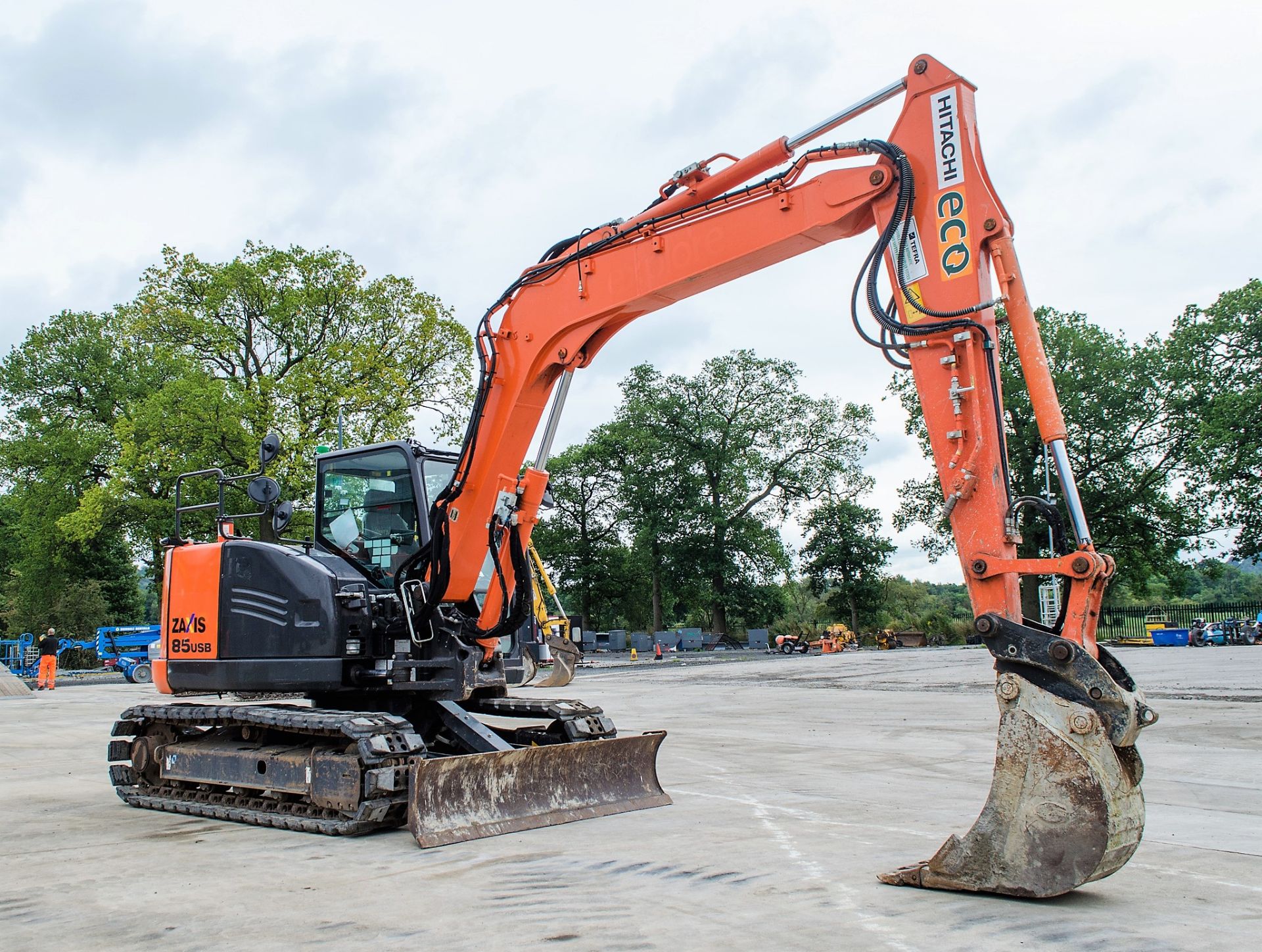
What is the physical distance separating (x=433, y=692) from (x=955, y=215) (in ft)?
16.8

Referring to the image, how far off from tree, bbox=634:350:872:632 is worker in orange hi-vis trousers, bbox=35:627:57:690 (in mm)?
35445

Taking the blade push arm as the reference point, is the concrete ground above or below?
below

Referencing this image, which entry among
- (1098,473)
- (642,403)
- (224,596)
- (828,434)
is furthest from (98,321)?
(1098,473)

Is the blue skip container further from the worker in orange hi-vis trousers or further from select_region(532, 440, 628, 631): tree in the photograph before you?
the worker in orange hi-vis trousers

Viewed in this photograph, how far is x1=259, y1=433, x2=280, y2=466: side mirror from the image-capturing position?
24.7 feet

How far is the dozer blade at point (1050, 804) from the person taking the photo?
15.1 ft

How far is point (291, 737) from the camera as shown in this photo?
7.91 m

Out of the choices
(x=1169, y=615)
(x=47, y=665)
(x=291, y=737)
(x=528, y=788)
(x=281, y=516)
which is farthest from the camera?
(x=1169, y=615)

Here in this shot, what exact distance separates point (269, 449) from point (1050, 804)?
563 centimetres

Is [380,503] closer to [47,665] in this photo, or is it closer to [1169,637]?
[47,665]

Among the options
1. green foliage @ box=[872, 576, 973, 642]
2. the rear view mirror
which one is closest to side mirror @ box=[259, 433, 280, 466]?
the rear view mirror

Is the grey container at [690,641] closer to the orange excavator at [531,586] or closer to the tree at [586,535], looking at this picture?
the tree at [586,535]

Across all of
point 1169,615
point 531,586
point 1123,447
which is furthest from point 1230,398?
point 531,586

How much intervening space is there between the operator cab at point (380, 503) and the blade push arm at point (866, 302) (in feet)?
1.61
